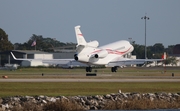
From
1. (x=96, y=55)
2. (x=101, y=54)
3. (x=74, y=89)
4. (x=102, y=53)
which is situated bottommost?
(x=74, y=89)

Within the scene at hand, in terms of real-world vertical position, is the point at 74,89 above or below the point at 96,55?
below

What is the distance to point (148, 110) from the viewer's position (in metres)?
46.4

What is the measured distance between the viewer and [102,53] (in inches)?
4112

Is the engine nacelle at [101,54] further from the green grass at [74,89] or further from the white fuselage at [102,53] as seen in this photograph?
the green grass at [74,89]

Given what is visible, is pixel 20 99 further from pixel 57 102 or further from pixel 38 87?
pixel 38 87

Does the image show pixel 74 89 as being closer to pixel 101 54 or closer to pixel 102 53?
pixel 101 54

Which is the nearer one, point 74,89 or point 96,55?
point 74,89

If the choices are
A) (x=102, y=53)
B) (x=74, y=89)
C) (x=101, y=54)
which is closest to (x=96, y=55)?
(x=101, y=54)

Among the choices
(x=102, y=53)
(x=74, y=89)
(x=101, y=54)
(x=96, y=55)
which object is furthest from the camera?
(x=102, y=53)

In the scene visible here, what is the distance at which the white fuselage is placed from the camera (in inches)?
3932

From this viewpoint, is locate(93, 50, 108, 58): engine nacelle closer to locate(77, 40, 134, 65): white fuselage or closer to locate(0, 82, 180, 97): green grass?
locate(77, 40, 134, 65): white fuselage

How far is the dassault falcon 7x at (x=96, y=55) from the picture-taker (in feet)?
327

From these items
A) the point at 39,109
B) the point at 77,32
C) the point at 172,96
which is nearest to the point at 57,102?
the point at 39,109

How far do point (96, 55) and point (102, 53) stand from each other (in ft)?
5.30
